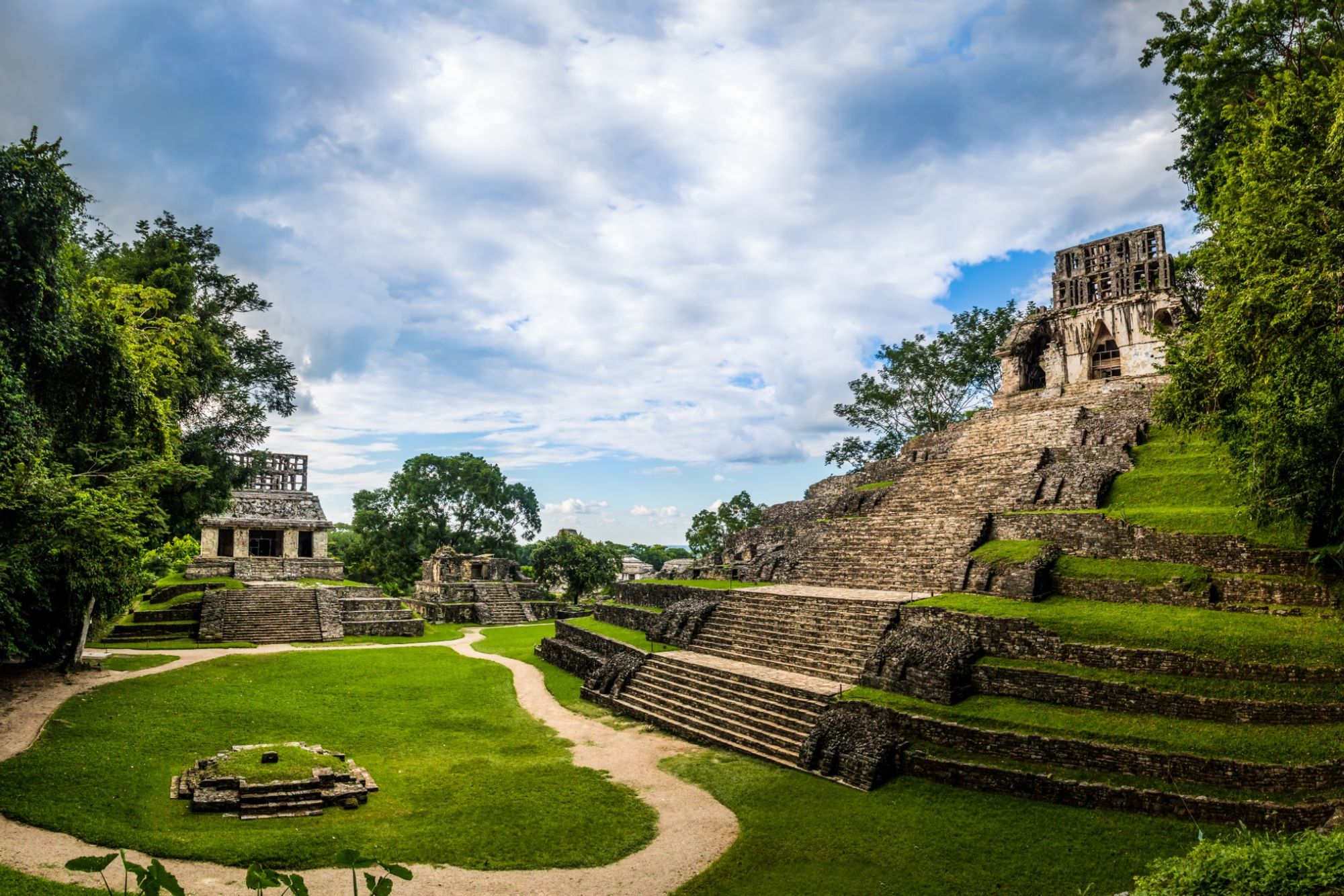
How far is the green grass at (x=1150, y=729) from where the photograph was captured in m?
8.91

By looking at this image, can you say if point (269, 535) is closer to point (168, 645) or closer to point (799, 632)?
point (168, 645)

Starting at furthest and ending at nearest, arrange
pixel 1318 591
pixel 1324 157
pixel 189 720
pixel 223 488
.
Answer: pixel 223 488 < pixel 189 720 < pixel 1318 591 < pixel 1324 157

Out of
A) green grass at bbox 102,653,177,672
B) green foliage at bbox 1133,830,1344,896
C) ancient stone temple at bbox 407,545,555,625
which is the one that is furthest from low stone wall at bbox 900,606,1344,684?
ancient stone temple at bbox 407,545,555,625

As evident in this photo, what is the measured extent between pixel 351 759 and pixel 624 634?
8943 mm

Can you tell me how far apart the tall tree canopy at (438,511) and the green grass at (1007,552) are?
39758 millimetres

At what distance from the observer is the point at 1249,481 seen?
11789 mm

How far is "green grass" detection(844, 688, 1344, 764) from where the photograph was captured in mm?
8906

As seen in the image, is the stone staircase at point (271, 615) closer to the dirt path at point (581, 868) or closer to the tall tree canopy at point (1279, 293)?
the dirt path at point (581, 868)

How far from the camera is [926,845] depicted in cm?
866

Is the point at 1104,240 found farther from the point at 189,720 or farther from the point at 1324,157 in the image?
the point at 189,720

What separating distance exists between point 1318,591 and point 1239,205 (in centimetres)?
633

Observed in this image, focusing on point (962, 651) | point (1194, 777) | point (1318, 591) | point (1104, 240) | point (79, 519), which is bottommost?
point (1194, 777)

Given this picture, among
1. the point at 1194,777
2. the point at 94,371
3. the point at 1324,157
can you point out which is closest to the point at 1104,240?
the point at 1324,157

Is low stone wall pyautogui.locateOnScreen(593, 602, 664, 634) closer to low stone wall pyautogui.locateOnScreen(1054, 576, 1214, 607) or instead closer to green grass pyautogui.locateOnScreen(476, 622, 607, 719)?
green grass pyautogui.locateOnScreen(476, 622, 607, 719)
